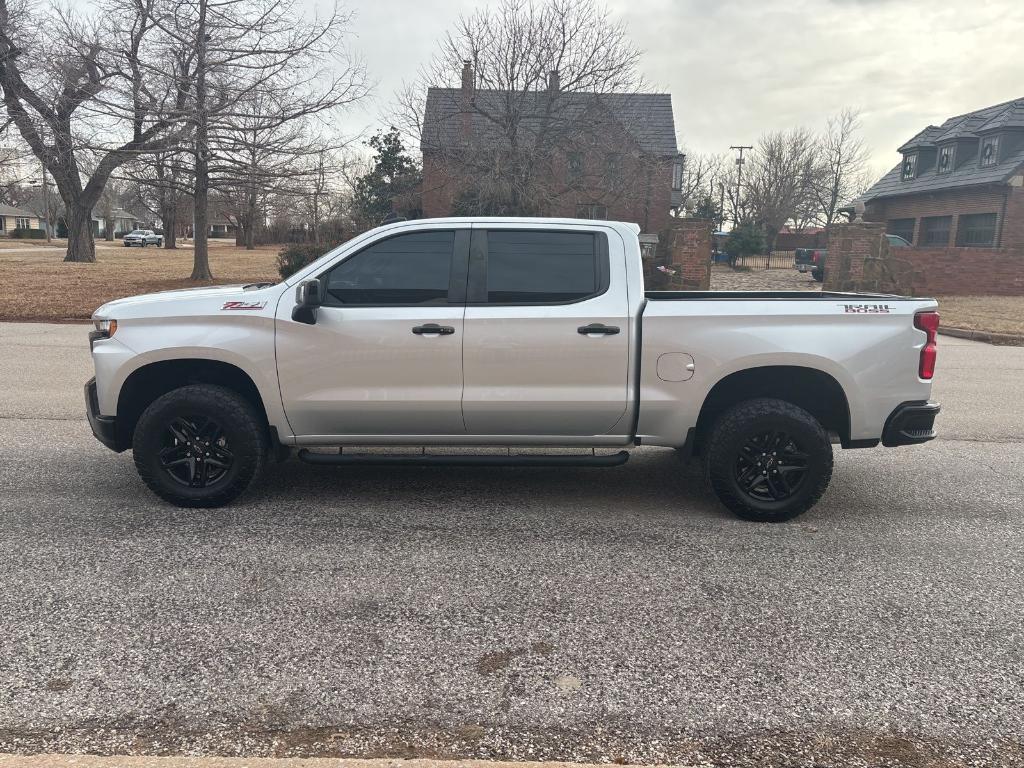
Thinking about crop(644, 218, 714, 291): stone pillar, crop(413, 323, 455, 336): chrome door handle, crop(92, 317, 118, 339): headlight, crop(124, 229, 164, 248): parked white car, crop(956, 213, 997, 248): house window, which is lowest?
crop(92, 317, 118, 339): headlight

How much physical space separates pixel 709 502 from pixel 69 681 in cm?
393

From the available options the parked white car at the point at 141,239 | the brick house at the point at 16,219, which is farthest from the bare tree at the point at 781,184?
the brick house at the point at 16,219

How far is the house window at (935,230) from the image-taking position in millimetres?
35344

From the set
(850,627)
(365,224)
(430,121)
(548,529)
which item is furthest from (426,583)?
(365,224)

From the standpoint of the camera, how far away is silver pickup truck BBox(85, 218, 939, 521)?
4969 millimetres

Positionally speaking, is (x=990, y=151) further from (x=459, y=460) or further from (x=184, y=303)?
(x=184, y=303)

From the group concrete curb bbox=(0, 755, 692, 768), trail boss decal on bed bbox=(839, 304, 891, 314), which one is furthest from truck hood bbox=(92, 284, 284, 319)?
trail boss decal on bed bbox=(839, 304, 891, 314)

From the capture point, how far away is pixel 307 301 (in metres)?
4.94

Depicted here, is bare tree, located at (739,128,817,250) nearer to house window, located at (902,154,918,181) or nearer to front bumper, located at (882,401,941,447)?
house window, located at (902,154,918,181)

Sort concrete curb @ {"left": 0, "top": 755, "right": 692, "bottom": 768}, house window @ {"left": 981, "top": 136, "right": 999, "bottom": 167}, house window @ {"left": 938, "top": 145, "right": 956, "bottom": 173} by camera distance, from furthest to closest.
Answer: house window @ {"left": 938, "top": 145, "right": 956, "bottom": 173} → house window @ {"left": 981, "top": 136, "right": 999, "bottom": 167} → concrete curb @ {"left": 0, "top": 755, "right": 692, "bottom": 768}

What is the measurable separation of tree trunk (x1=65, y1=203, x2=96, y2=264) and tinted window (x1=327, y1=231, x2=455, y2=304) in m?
40.1

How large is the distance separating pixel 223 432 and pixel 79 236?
4306cm

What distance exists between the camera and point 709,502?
18.3ft

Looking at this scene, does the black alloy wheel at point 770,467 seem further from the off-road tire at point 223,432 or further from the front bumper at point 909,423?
the off-road tire at point 223,432
